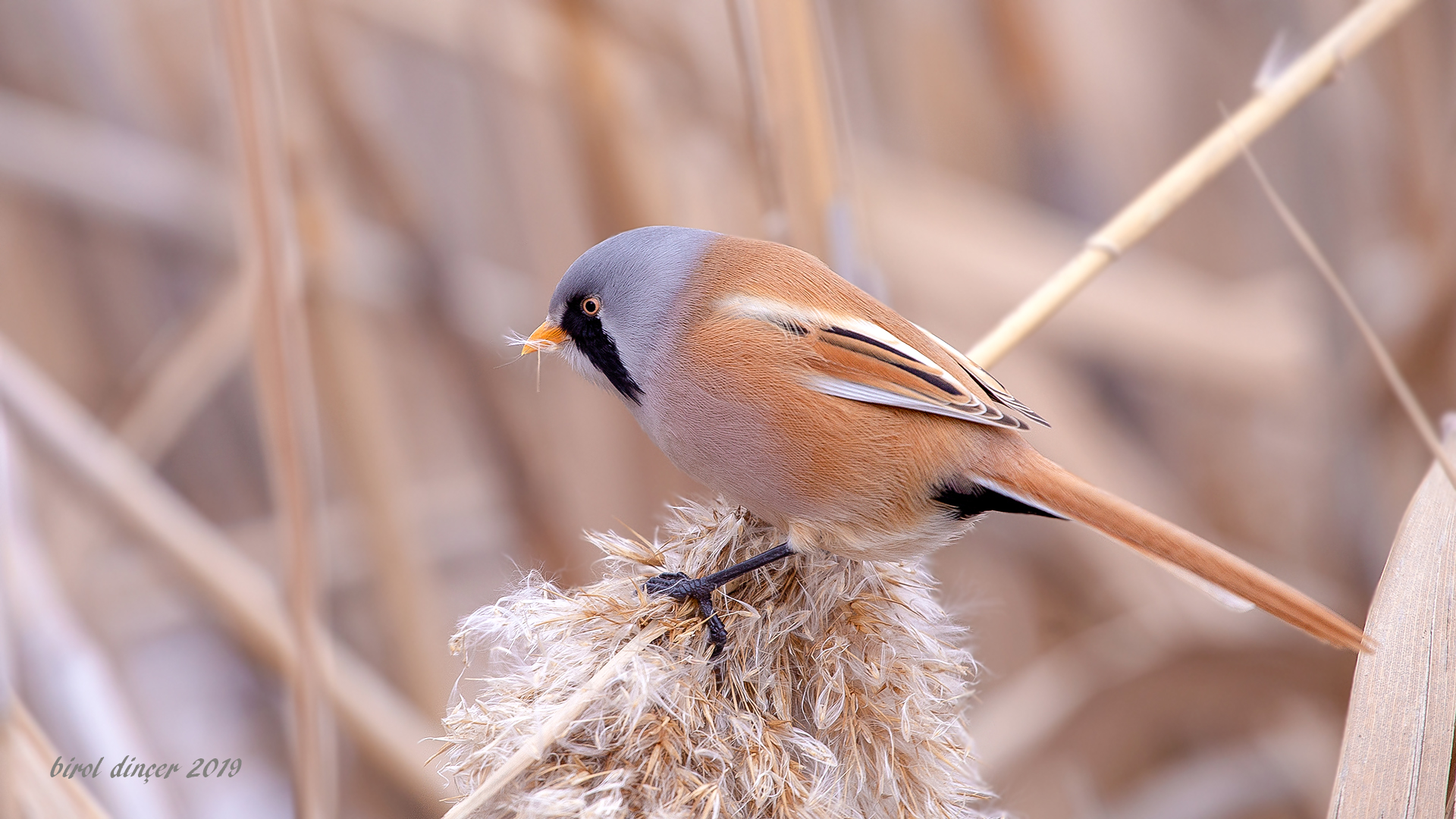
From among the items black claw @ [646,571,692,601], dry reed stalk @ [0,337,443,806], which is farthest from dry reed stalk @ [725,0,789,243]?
dry reed stalk @ [0,337,443,806]

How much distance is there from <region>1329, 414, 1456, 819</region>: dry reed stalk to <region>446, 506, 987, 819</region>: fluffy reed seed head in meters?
0.38

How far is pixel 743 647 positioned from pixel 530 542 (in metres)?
1.32

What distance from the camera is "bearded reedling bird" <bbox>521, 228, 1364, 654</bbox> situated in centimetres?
123

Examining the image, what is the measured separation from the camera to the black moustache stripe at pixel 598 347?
4.51 feet

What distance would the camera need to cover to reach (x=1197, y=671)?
2.11 m

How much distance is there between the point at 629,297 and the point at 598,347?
0.09 m

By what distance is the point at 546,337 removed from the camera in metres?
1.42

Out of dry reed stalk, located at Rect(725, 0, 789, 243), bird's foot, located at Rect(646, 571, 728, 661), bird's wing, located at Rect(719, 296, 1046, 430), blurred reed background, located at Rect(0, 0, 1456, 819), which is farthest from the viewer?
blurred reed background, located at Rect(0, 0, 1456, 819)

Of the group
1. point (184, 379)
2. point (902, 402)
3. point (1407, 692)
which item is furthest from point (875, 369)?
point (184, 379)

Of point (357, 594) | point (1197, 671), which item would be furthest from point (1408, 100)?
point (357, 594)

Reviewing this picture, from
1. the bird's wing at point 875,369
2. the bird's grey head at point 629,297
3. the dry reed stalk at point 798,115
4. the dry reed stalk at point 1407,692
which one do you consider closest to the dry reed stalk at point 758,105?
the dry reed stalk at point 798,115

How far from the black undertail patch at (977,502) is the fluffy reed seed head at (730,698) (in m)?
0.12

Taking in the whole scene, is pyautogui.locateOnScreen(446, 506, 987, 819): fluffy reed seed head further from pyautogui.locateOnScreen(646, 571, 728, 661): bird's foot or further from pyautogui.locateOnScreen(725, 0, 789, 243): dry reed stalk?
pyautogui.locateOnScreen(725, 0, 789, 243): dry reed stalk

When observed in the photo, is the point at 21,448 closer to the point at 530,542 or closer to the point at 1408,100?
the point at 530,542
